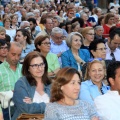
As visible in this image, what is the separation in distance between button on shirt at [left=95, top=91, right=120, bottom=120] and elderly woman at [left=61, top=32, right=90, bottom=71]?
371 centimetres

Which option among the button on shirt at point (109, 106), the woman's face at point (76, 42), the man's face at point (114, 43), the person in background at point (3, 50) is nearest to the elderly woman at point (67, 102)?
the button on shirt at point (109, 106)

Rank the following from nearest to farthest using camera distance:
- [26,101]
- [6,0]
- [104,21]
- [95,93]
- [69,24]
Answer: [26,101], [95,93], [69,24], [104,21], [6,0]

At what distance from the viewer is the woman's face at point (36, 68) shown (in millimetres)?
6145

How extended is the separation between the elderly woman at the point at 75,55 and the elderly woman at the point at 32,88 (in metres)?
3.02

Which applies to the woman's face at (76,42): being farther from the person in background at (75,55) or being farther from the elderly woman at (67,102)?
the elderly woman at (67,102)

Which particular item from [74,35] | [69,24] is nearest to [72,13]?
[69,24]

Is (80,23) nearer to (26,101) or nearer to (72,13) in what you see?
(72,13)

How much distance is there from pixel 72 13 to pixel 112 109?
11.4m

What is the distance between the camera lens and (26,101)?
232 inches

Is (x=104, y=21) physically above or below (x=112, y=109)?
above

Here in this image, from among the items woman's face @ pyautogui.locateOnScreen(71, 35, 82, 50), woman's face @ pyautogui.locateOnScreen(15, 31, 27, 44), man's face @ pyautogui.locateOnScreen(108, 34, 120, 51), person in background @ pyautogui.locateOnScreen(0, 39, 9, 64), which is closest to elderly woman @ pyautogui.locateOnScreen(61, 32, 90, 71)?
woman's face @ pyautogui.locateOnScreen(71, 35, 82, 50)

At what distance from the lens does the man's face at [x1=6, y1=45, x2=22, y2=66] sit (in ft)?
24.0

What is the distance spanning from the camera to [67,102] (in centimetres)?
500

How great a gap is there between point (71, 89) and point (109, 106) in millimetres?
700
